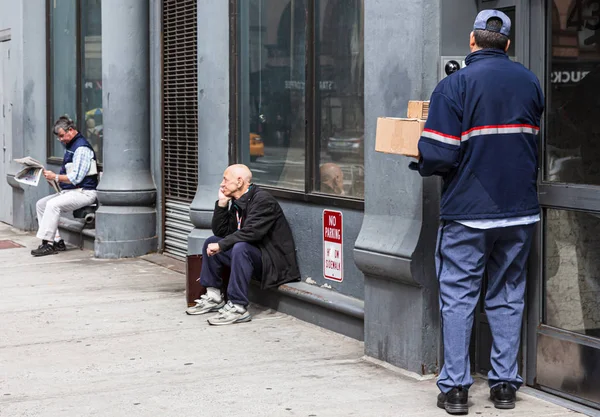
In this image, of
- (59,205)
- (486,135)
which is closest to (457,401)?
(486,135)

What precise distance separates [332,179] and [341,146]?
26 cm

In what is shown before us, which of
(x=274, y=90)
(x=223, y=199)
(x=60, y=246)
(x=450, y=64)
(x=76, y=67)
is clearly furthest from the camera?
(x=76, y=67)

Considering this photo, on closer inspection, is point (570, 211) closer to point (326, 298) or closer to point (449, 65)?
point (449, 65)

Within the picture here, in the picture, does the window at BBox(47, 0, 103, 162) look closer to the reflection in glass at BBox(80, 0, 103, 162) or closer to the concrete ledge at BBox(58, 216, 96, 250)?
the reflection in glass at BBox(80, 0, 103, 162)

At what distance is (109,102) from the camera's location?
11.3m

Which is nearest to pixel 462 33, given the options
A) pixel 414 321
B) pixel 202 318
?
pixel 414 321

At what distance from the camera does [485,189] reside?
5.21 meters

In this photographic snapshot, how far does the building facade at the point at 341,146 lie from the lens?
18.1 feet

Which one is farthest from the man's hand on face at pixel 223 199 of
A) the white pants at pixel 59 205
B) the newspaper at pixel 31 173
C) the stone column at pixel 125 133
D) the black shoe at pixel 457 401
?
the newspaper at pixel 31 173

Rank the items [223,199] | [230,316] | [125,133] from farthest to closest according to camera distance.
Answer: [125,133]
[223,199]
[230,316]

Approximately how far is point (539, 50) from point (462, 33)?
0.56m

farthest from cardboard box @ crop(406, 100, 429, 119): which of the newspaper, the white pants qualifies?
the newspaper

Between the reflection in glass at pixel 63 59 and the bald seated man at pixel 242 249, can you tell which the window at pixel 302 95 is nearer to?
the bald seated man at pixel 242 249

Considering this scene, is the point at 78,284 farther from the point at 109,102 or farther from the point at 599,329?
the point at 599,329
